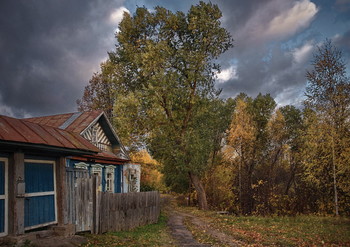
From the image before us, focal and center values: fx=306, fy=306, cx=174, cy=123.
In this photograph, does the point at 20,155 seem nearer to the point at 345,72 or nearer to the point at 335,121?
the point at 335,121

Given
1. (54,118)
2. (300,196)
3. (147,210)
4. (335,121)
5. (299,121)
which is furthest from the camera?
(299,121)

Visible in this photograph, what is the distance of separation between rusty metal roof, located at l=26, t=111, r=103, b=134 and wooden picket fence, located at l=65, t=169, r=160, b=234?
5995mm

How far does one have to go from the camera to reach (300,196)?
23.2m

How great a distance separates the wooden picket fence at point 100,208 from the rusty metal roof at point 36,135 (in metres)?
1.46

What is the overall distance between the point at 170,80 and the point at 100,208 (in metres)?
13.1

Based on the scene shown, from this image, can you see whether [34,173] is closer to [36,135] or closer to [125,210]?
[36,135]

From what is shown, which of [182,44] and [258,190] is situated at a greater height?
[182,44]

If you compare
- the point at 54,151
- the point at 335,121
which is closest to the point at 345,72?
the point at 335,121

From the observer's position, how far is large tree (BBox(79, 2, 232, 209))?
77.4 feet

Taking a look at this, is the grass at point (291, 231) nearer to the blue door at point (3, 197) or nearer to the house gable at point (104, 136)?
the blue door at point (3, 197)

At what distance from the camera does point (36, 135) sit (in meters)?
8.72

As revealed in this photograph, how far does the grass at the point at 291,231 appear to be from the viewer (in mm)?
12281

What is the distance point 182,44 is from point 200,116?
20.4 ft

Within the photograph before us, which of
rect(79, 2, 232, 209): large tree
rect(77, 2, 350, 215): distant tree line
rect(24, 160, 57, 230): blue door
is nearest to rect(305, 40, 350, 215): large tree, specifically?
rect(77, 2, 350, 215): distant tree line
